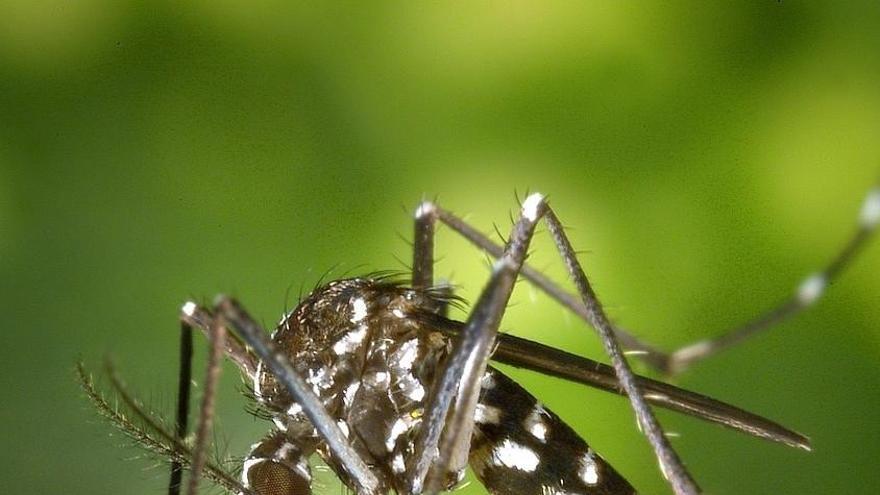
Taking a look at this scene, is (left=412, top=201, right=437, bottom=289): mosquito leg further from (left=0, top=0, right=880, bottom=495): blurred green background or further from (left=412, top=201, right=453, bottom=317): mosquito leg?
(left=0, top=0, right=880, bottom=495): blurred green background

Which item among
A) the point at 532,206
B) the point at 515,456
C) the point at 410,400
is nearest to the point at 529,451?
the point at 515,456

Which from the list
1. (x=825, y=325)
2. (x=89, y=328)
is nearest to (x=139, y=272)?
(x=89, y=328)

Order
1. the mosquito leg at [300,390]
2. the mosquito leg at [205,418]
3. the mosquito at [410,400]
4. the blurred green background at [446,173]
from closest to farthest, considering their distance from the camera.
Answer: the mosquito leg at [205,418] < the mosquito leg at [300,390] < the mosquito at [410,400] < the blurred green background at [446,173]

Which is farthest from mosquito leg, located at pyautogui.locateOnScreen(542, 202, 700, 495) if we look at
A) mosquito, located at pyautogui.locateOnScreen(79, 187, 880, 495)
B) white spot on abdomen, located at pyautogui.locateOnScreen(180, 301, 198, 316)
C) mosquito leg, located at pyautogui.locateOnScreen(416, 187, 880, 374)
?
white spot on abdomen, located at pyautogui.locateOnScreen(180, 301, 198, 316)

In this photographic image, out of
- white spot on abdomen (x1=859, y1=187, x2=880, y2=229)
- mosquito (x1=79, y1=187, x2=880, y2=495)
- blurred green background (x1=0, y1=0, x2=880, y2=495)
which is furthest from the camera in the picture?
blurred green background (x1=0, y1=0, x2=880, y2=495)

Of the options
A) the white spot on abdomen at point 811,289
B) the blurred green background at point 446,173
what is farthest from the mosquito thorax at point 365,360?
the white spot on abdomen at point 811,289

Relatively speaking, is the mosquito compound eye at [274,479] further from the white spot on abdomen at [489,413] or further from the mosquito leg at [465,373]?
the white spot on abdomen at [489,413]
